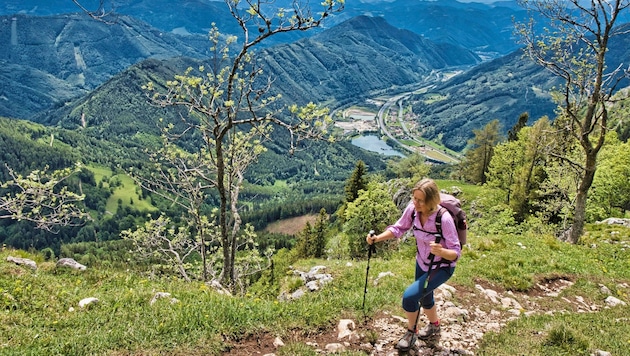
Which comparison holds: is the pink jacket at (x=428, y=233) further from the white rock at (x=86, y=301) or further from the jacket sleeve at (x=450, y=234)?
the white rock at (x=86, y=301)

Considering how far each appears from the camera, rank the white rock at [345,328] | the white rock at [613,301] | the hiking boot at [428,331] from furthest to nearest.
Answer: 1. the white rock at [613,301]
2. the white rock at [345,328]
3. the hiking boot at [428,331]

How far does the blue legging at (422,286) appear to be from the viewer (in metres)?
7.81

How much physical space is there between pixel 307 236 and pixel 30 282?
48657mm

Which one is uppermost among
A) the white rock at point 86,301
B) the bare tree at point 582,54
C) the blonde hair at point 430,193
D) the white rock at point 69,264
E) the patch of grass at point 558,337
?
the bare tree at point 582,54

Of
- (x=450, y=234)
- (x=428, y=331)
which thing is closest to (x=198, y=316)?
(x=428, y=331)

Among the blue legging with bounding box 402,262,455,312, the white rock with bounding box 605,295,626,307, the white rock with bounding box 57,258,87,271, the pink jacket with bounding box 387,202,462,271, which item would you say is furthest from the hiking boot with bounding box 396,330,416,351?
the white rock with bounding box 57,258,87,271

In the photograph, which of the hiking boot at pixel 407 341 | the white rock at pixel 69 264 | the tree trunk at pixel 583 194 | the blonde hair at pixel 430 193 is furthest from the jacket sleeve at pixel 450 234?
the tree trunk at pixel 583 194

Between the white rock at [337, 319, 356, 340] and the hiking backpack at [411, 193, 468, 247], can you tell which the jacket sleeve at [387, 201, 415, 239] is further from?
the white rock at [337, 319, 356, 340]

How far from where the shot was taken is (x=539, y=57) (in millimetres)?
19109

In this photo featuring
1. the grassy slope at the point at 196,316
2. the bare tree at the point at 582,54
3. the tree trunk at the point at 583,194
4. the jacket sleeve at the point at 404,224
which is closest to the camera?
the grassy slope at the point at 196,316

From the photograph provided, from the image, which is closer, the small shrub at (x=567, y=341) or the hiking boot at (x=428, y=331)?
the small shrub at (x=567, y=341)

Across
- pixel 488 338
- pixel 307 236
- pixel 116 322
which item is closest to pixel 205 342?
Result: pixel 116 322

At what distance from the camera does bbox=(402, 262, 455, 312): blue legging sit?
7812mm

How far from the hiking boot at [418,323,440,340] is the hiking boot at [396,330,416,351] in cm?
33
